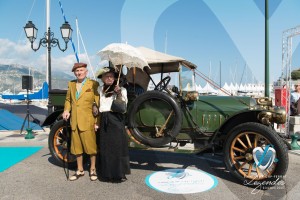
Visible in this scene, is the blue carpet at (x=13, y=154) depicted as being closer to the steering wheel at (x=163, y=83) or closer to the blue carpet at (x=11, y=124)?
the steering wheel at (x=163, y=83)

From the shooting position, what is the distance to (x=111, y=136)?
13.3ft

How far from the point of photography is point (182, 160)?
5.41 m

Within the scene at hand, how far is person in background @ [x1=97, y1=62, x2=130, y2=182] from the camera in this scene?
159 inches

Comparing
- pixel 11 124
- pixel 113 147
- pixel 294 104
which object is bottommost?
pixel 11 124

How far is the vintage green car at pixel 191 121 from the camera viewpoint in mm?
4035

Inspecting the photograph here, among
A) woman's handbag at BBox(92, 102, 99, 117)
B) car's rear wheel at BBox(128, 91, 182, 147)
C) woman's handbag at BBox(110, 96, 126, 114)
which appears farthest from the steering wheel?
woman's handbag at BBox(92, 102, 99, 117)

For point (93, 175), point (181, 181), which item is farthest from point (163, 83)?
point (93, 175)

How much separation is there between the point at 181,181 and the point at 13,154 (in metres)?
3.88

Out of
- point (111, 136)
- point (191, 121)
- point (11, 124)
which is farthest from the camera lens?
point (11, 124)

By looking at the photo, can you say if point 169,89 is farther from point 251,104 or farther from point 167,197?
point 167,197

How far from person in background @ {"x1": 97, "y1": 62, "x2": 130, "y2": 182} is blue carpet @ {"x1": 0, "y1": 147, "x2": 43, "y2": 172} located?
2.06 meters

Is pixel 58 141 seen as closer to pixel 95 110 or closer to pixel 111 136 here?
pixel 95 110

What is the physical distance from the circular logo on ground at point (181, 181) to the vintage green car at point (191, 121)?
1.34 feet

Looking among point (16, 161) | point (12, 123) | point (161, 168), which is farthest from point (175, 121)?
point (12, 123)
